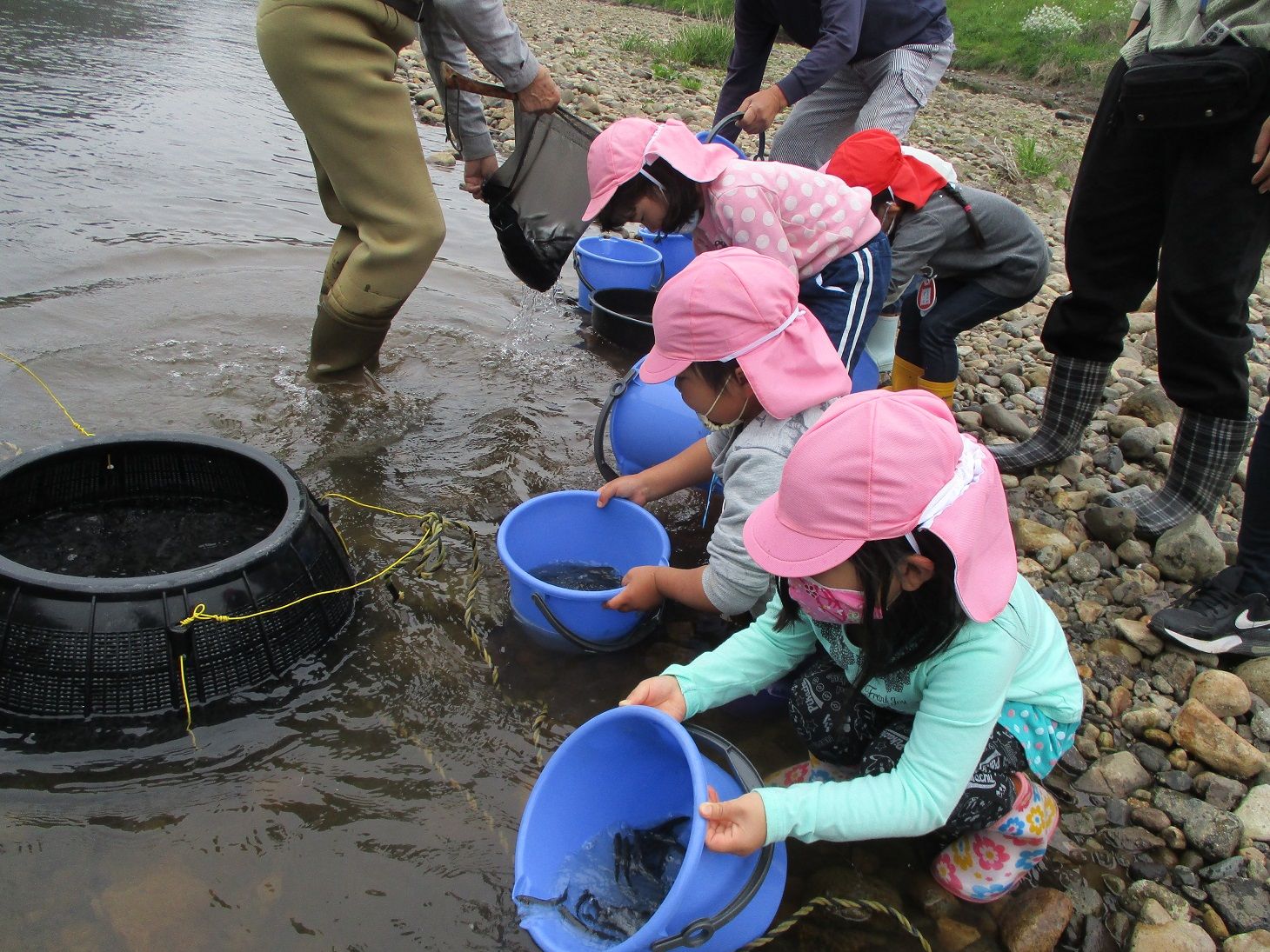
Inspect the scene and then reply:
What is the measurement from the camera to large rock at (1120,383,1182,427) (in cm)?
388

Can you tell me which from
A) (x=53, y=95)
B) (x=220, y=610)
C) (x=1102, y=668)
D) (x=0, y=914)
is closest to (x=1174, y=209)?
(x=1102, y=668)

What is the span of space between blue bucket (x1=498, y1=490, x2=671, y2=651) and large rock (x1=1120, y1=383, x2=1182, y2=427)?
2590 millimetres

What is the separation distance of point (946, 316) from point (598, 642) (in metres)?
2.07

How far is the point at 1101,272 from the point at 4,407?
3.97 meters

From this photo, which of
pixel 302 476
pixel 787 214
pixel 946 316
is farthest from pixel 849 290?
pixel 302 476

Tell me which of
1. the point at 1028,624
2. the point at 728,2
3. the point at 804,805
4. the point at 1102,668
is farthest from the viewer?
the point at 728,2

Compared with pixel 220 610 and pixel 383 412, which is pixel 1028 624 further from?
pixel 383 412

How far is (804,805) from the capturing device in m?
1.57

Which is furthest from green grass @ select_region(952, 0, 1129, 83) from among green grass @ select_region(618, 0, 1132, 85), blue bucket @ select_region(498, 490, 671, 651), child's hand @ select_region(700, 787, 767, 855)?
child's hand @ select_region(700, 787, 767, 855)

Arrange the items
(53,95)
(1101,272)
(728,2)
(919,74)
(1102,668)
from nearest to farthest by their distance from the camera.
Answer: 1. (1102,668)
2. (1101,272)
3. (919,74)
4. (53,95)
5. (728,2)

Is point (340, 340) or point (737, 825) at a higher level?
point (737, 825)

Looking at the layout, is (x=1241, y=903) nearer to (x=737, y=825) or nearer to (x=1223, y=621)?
(x=1223, y=621)

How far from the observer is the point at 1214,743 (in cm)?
222

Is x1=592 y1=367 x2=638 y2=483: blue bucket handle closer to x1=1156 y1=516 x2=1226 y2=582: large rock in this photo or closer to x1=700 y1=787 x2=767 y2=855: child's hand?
x1=700 y1=787 x2=767 y2=855: child's hand
